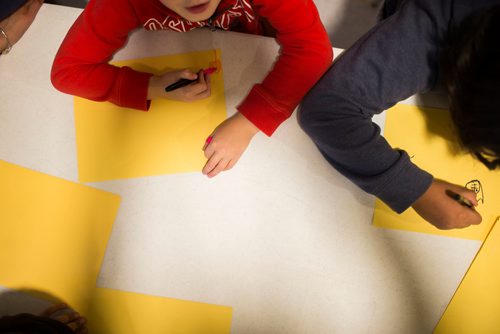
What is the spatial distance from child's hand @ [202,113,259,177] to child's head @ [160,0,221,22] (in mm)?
162

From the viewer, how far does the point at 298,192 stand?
64 cm

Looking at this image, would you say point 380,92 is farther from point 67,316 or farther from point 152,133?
point 67,316

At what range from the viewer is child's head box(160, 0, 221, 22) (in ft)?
1.93

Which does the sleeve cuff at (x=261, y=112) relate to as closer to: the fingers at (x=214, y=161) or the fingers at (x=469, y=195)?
the fingers at (x=214, y=161)

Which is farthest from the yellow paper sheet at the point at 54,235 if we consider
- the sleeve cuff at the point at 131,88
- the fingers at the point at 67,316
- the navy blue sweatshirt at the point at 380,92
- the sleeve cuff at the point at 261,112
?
the navy blue sweatshirt at the point at 380,92

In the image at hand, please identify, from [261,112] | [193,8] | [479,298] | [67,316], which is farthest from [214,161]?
[479,298]

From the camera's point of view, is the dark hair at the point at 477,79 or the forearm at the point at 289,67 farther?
the forearm at the point at 289,67

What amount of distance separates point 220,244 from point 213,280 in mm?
59

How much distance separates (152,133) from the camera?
655 millimetres

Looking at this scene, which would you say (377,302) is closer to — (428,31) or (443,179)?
(443,179)

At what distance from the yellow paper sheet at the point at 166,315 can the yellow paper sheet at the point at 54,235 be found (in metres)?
0.07

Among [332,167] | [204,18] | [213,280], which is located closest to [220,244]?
[213,280]

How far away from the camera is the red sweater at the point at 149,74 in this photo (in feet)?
2.04

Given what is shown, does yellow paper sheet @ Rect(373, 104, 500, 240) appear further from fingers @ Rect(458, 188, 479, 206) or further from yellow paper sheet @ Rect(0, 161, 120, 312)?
yellow paper sheet @ Rect(0, 161, 120, 312)
